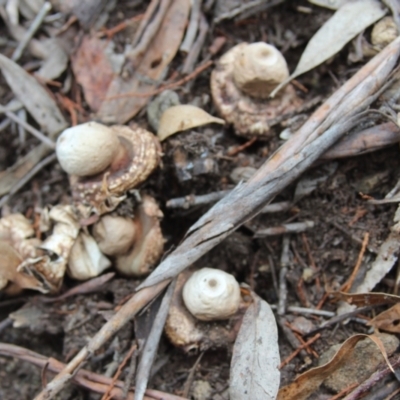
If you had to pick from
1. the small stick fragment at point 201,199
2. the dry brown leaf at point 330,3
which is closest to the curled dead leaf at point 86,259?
the small stick fragment at point 201,199

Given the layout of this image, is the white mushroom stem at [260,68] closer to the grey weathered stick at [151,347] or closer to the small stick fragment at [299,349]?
the grey weathered stick at [151,347]

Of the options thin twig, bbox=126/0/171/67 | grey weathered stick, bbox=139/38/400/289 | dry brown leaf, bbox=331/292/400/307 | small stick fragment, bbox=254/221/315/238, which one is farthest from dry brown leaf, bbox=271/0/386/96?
dry brown leaf, bbox=331/292/400/307

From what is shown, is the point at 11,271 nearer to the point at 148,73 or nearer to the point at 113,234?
the point at 113,234

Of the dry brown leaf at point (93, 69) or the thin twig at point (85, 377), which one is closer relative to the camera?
the thin twig at point (85, 377)

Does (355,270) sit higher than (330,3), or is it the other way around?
(330,3)

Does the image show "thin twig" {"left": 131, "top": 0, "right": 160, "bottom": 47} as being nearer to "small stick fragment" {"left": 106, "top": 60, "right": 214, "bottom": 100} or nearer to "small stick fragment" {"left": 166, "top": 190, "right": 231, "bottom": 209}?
"small stick fragment" {"left": 106, "top": 60, "right": 214, "bottom": 100}

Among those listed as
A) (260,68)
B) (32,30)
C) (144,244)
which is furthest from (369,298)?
(32,30)
